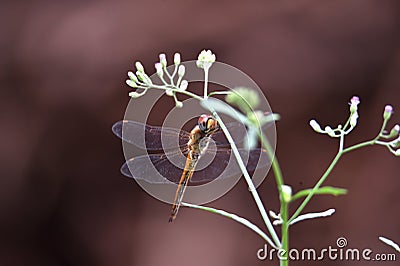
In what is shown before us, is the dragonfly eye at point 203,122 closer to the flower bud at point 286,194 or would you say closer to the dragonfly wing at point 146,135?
the dragonfly wing at point 146,135

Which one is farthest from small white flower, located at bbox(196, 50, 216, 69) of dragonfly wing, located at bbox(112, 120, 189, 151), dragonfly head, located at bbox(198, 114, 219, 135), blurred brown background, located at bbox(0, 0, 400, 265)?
blurred brown background, located at bbox(0, 0, 400, 265)

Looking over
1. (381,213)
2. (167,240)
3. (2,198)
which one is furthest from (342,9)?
(2,198)

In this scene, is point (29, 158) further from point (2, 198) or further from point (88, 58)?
point (88, 58)

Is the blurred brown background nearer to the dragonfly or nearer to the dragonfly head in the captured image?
the dragonfly

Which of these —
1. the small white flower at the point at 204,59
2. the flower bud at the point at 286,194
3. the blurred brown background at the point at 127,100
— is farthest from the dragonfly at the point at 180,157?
the blurred brown background at the point at 127,100

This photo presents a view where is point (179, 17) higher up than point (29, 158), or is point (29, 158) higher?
point (179, 17)
